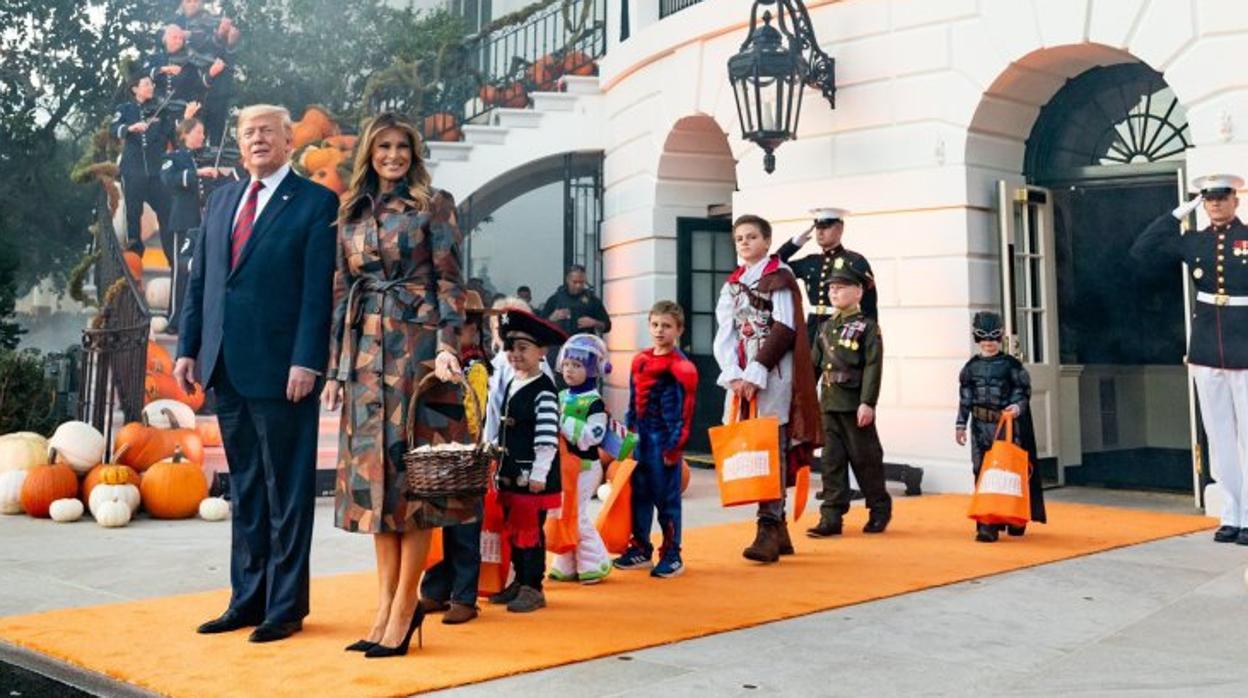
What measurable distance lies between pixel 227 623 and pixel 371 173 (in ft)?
5.65

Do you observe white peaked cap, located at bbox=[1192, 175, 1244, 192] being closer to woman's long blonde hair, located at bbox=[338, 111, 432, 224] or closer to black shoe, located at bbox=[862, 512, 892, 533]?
black shoe, located at bbox=[862, 512, 892, 533]

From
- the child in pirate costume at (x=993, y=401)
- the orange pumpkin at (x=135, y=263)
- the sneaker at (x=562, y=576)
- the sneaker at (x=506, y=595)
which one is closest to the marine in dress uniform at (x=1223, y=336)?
the child in pirate costume at (x=993, y=401)

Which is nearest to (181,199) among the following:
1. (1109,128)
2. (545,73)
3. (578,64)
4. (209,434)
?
(209,434)

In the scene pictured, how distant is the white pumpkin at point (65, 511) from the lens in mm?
6918

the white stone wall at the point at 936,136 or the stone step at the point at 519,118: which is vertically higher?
the stone step at the point at 519,118

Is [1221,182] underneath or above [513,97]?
underneath

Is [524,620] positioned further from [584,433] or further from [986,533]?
[986,533]

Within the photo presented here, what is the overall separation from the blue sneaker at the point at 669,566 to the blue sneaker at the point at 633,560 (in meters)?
0.17

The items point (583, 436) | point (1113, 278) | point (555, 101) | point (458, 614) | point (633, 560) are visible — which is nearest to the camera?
point (458, 614)

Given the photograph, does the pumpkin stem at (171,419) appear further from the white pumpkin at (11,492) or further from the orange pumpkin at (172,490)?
the white pumpkin at (11,492)

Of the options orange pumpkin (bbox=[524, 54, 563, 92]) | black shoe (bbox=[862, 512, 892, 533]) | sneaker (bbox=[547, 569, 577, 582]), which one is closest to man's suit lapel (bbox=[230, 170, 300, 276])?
sneaker (bbox=[547, 569, 577, 582])

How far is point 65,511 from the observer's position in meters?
6.93

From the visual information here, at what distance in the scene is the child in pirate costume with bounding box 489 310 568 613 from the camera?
14.3 feet

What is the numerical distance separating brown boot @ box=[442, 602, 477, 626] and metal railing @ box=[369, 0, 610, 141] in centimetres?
970
